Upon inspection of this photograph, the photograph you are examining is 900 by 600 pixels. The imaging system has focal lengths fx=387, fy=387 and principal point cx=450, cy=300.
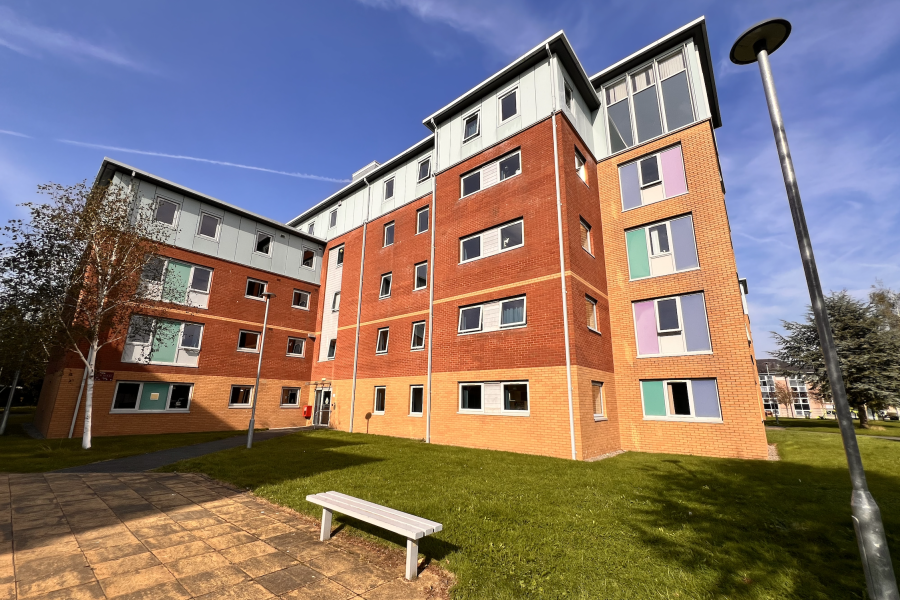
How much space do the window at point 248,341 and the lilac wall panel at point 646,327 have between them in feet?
70.5

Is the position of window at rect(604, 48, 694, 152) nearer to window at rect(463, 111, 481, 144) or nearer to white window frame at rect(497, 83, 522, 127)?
white window frame at rect(497, 83, 522, 127)

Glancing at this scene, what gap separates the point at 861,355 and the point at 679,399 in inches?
844

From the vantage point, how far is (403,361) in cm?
1920

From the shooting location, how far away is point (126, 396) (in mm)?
19062

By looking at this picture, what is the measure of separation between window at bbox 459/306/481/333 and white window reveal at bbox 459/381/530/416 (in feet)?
7.63

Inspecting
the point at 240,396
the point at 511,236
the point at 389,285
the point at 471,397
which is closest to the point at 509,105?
the point at 511,236

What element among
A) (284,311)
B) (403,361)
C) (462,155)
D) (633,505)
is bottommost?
(633,505)

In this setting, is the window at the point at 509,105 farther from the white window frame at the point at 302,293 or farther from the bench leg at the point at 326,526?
the white window frame at the point at 302,293

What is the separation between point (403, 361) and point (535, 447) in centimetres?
804

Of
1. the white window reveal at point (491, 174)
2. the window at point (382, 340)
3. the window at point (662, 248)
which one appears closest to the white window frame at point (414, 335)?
the window at point (382, 340)

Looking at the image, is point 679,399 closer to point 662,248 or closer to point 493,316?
point 662,248

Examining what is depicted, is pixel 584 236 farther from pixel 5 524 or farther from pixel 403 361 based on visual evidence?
pixel 5 524

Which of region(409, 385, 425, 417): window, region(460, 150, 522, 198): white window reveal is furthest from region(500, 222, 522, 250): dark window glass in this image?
region(409, 385, 425, 417): window

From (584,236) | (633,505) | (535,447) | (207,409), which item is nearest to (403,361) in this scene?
(535,447)
